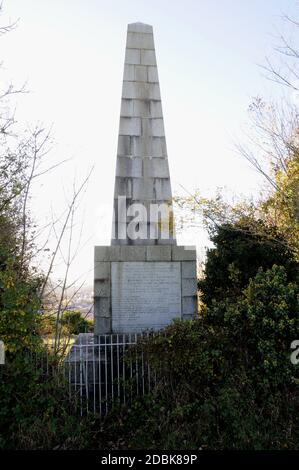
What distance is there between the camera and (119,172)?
27.6 feet

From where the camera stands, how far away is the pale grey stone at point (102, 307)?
25.8ft

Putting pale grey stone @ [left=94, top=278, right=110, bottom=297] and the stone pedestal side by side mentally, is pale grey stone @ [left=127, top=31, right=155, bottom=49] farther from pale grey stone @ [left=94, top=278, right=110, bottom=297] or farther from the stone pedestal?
pale grey stone @ [left=94, top=278, right=110, bottom=297]

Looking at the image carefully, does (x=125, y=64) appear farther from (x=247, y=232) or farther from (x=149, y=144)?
(x=247, y=232)

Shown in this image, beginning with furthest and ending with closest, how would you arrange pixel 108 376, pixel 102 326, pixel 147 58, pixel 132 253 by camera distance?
pixel 147 58, pixel 132 253, pixel 102 326, pixel 108 376

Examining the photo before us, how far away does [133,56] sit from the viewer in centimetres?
880

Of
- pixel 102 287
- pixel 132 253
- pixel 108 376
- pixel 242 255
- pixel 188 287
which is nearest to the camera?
pixel 108 376

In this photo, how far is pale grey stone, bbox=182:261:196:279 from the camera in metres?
8.27

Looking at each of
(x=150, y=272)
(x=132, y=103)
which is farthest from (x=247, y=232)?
(x=132, y=103)

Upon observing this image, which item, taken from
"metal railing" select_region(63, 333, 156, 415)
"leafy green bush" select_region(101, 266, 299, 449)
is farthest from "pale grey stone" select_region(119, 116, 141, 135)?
"metal railing" select_region(63, 333, 156, 415)

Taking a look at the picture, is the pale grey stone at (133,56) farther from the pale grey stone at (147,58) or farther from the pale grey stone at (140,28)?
the pale grey stone at (140,28)

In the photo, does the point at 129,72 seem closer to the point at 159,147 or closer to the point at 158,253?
the point at 159,147

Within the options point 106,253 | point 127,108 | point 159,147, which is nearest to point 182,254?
point 106,253

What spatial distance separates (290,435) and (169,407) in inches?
73.1

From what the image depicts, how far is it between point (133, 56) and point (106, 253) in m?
4.79
